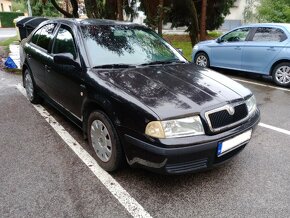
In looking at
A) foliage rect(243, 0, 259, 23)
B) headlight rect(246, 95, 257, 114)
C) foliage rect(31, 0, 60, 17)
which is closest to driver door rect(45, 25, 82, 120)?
headlight rect(246, 95, 257, 114)

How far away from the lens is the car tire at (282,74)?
7.42 meters

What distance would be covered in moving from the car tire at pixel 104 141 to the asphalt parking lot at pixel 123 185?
0.48 ft

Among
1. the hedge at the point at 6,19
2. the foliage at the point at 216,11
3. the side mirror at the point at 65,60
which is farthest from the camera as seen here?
the hedge at the point at 6,19

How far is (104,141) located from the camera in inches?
129

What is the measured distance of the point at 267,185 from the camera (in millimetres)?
3162

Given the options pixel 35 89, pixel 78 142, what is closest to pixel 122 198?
pixel 78 142

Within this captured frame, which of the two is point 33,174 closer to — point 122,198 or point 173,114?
point 122,198

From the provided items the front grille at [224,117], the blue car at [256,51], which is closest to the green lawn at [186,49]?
the blue car at [256,51]

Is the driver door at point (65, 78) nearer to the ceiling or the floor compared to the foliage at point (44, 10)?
nearer to the floor

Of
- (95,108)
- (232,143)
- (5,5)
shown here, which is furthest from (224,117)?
(5,5)

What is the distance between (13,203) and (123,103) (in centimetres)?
141

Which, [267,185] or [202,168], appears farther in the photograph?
[267,185]

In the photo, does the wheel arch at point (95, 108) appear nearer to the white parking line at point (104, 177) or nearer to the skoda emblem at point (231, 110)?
the white parking line at point (104, 177)

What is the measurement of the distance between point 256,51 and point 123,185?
6222 millimetres
